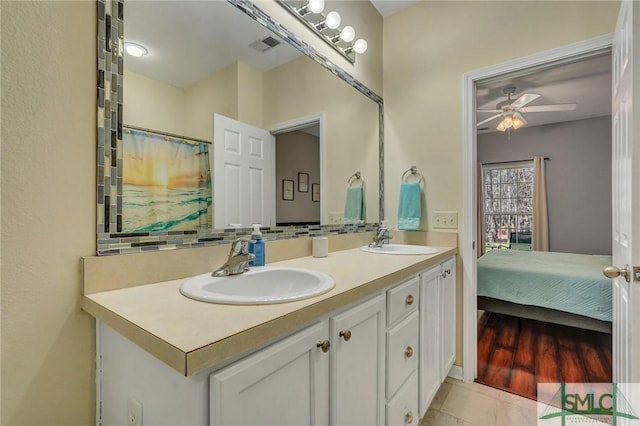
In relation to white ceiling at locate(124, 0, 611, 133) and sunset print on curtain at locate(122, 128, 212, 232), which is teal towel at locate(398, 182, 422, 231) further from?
sunset print on curtain at locate(122, 128, 212, 232)

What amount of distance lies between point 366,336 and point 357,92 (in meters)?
1.59

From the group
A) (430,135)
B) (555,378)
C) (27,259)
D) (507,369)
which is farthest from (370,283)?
(555,378)

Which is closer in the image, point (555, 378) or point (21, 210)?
point (21, 210)

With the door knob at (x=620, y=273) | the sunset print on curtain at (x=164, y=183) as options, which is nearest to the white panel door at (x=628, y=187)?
the door knob at (x=620, y=273)

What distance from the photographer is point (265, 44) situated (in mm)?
1370

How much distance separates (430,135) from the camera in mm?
2047

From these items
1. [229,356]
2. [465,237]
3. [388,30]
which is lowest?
[229,356]

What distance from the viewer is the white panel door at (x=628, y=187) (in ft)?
3.01

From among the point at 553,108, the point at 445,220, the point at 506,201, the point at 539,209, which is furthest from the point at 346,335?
the point at 506,201

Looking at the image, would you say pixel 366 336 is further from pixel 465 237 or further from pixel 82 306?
pixel 465 237

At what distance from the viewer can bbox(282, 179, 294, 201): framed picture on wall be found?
1.51 m

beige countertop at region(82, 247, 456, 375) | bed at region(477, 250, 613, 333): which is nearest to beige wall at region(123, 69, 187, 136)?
beige countertop at region(82, 247, 456, 375)

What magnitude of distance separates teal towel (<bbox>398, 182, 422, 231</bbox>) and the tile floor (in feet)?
3.33

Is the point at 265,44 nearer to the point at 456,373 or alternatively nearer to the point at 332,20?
the point at 332,20
